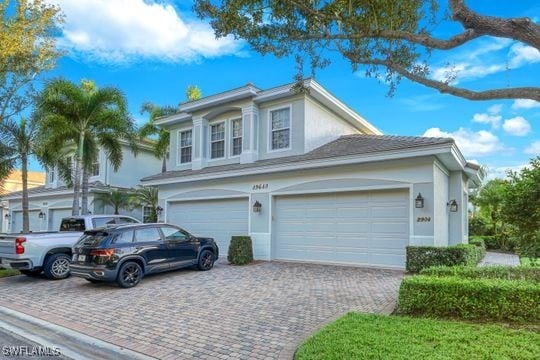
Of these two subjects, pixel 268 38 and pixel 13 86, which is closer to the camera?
pixel 268 38

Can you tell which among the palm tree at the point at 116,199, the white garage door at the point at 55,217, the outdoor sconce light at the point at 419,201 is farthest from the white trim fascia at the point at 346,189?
the white garage door at the point at 55,217

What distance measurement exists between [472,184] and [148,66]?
1537cm

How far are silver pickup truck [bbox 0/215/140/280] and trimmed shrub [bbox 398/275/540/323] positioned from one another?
9273 millimetres

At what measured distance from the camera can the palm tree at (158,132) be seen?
Result: 23.5m

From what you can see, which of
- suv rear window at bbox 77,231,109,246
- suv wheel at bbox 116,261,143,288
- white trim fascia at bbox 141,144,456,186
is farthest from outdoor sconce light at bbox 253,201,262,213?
suv rear window at bbox 77,231,109,246

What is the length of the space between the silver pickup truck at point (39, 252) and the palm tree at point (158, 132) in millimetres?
12702

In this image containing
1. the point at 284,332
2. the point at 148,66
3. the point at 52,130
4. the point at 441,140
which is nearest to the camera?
the point at 284,332

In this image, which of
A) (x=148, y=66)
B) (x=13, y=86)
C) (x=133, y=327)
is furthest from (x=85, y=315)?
(x=13, y=86)

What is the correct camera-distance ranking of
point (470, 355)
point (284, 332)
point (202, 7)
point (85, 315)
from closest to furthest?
point (470, 355), point (284, 332), point (85, 315), point (202, 7)

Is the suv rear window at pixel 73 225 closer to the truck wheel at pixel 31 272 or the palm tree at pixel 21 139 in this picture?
the truck wheel at pixel 31 272

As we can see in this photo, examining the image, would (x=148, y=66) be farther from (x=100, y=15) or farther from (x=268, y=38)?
(x=268, y=38)

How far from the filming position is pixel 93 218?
38.8ft

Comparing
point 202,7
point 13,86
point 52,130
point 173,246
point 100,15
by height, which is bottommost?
point 173,246

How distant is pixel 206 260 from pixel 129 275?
9.44ft
